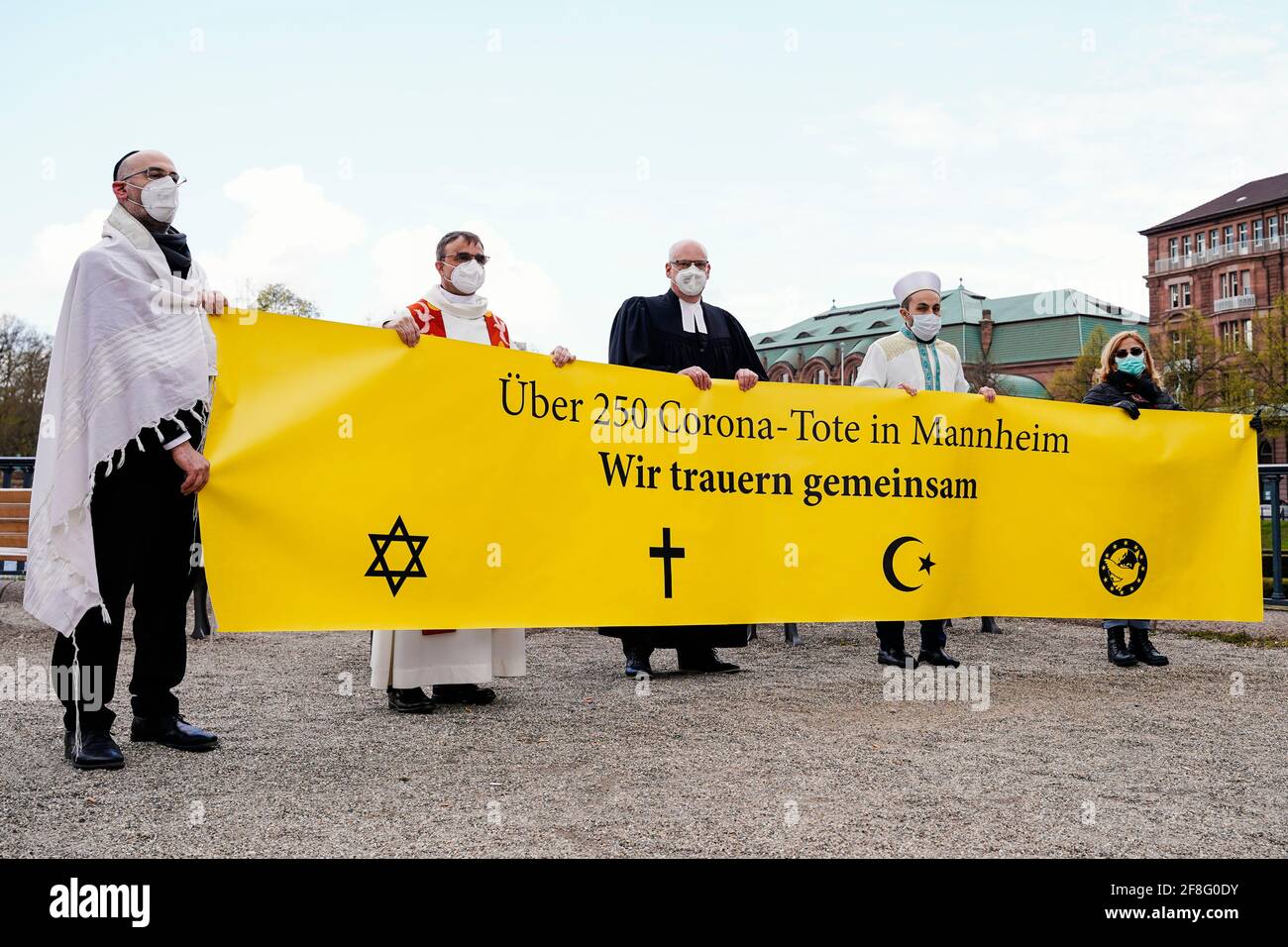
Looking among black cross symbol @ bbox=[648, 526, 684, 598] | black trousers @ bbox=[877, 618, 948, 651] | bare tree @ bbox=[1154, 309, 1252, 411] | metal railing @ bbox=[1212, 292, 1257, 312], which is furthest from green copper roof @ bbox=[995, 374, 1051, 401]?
black cross symbol @ bbox=[648, 526, 684, 598]

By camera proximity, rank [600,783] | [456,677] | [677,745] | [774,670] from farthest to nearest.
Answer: [774,670], [456,677], [677,745], [600,783]

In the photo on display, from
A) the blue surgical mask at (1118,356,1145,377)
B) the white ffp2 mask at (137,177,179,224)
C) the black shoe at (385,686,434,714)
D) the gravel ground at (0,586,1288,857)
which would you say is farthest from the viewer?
the blue surgical mask at (1118,356,1145,377)

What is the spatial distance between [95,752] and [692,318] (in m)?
4.19

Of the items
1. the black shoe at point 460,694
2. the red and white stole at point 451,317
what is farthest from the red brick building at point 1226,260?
the black shoe at point 460,694

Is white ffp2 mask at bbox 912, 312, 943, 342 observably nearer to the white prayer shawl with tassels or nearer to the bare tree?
the white prayer shawl with tassels

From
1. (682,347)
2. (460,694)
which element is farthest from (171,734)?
(682,347)

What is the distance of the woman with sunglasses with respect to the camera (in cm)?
742

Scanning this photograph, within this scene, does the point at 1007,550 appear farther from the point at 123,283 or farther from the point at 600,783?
the point at 123,283

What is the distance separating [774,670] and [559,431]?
2.75 metres

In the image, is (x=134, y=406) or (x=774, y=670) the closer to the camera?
(x=134, y=406)

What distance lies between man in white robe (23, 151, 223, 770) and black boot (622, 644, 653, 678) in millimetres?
2840

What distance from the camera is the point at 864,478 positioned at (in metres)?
6.08

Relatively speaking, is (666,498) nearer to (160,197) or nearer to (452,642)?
(452,642)

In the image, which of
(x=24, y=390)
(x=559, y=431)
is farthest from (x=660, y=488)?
(x=24, y=390)
